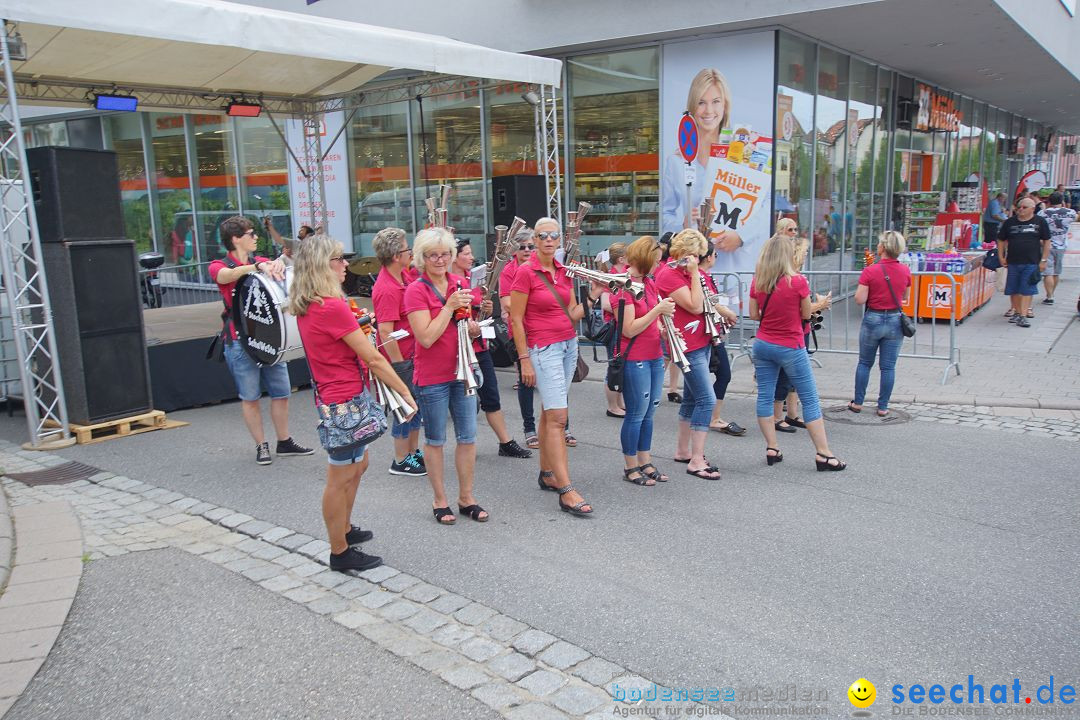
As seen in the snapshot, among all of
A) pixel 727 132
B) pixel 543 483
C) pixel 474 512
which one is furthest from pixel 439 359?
pixel 727 132

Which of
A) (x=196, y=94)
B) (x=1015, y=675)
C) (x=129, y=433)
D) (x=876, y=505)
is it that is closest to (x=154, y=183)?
(x=196, y=94)

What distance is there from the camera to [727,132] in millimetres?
12180

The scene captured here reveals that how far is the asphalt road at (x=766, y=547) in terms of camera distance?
12.1 feet

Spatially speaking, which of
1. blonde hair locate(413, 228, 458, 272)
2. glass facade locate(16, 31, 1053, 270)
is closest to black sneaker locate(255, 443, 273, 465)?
blonde hair locate(413, 228, 458, 272)

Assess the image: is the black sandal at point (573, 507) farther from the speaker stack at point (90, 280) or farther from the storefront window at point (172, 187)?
the storefront window at point (172, 187)

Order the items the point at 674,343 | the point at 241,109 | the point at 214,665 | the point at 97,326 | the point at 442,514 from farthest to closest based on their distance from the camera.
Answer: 1. the point at 241,109
2. the point at 97,326
3. the point at 674,343
4. the point at 442,514
5. the point at 214,665

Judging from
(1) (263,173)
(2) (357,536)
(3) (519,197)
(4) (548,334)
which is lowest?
(2) (357,536)

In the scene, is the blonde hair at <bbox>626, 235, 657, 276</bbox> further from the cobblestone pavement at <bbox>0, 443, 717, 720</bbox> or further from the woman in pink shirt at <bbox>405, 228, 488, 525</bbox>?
the cobblestone pavement at <bbox>0, 443, 717, 720</bbox>

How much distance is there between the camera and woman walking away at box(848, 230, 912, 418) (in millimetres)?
7512

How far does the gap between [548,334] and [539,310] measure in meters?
0.17

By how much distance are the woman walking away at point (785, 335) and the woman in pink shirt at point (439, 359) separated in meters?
2.33

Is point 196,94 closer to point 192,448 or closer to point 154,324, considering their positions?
point 154,324

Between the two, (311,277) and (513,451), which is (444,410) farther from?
(513,451)

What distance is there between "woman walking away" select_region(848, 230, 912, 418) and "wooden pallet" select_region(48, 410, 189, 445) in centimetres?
653
